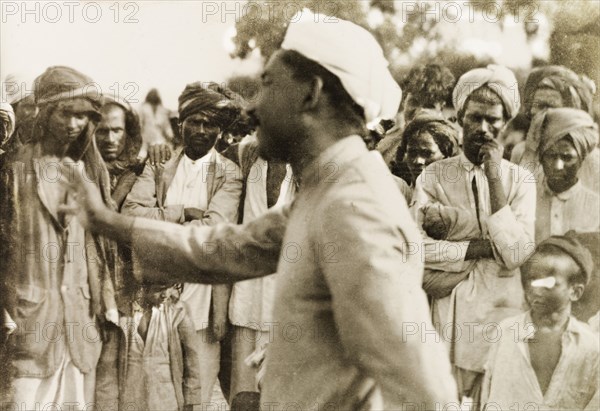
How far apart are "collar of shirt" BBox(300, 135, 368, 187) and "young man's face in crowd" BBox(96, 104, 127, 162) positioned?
120 cm

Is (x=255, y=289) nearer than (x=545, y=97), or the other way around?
(x=255, y=289)

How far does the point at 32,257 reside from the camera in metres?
4.09

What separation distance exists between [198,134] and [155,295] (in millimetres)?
718

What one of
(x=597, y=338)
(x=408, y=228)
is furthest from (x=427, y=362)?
(x=597, y=338)

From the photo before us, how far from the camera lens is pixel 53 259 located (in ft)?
13.3

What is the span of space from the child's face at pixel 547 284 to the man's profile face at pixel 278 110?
138 centimetres

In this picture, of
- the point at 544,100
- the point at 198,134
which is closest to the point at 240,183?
the point at 198,134

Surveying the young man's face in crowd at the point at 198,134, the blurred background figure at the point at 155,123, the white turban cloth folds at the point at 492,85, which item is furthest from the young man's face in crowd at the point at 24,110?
the white turban cloth folds at the point at 492,85

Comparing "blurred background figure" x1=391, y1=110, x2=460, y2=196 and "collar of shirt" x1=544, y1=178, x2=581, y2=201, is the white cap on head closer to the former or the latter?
"blurred background figure" x1=391, y1=110, x2=460, y2=196

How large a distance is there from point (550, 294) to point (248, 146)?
4.82 ft

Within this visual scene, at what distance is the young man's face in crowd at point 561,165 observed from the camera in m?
4.14

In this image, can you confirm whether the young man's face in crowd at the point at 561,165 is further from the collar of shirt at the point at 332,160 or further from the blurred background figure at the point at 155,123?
the blurred background figure at the point at 155,123

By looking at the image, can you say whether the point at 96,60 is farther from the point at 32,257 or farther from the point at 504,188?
the point at 504,188

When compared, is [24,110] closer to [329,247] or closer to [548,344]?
[329,247]
